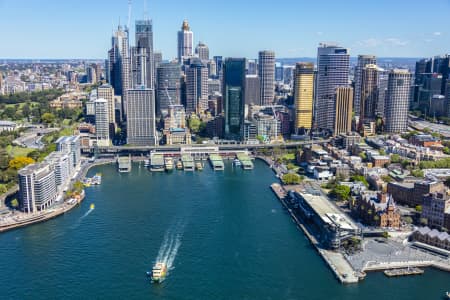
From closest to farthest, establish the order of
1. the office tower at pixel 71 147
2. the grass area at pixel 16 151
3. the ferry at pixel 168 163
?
the office tower at pixel 71 147 → the ferry at pixel 168 163 → the grass area at pixel 16 151

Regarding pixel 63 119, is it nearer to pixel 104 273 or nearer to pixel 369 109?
pixel 369 109

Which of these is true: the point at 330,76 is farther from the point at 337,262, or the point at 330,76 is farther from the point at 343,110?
the point at 337,262

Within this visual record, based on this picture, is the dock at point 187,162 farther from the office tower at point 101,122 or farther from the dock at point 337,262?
the dock at point 337,262

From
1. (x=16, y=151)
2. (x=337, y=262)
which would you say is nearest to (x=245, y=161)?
(x=337, y=262)

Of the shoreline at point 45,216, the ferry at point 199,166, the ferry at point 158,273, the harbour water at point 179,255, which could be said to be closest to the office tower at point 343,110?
the ferry at point 199,166

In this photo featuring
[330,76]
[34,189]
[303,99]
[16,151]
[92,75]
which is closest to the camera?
[34,189]

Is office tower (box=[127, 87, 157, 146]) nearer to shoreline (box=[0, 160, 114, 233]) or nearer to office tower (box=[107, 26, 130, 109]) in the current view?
shoreline (box=[0, 160, 114, 233])

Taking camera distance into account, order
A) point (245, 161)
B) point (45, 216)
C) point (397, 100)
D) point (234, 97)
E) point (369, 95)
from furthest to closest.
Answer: point (369, 95) < point (397, 100) < point (234, 97) < point (245, 161) < point (45, 216)

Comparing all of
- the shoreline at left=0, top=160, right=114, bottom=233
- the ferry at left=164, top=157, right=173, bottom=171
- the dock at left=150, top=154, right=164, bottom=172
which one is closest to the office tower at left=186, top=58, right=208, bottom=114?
the ferry at left=164, top=157, right=173, bottom=171
